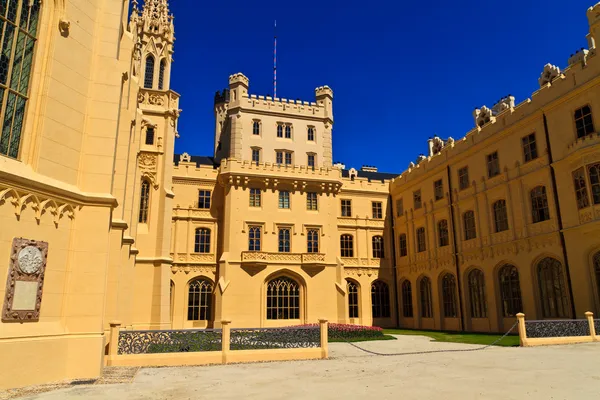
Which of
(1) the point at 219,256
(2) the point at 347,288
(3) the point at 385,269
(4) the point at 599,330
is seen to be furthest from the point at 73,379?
(3) the point at 385,269

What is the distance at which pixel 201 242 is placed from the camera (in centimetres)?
3356

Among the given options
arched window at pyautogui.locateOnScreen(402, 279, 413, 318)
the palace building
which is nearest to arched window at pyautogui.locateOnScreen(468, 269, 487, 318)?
the palace building

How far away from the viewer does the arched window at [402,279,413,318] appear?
→ 35.2 meters

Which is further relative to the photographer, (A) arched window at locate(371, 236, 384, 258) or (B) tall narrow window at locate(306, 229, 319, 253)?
(A) arched window at locate(371, 236, 384, 258)

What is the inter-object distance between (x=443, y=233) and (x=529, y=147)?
9062mm

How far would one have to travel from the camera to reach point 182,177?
34062 millimetres

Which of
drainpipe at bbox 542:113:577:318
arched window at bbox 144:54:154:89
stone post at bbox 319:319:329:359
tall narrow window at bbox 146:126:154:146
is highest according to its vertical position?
arched window at bbox 144:54:154:89

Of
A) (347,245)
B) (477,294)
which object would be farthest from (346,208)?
(477,294)

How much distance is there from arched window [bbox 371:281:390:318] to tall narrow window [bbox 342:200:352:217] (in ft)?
20.3

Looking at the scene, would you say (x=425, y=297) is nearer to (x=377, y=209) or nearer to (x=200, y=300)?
(x=377, y=209)

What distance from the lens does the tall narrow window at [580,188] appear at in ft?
69.5

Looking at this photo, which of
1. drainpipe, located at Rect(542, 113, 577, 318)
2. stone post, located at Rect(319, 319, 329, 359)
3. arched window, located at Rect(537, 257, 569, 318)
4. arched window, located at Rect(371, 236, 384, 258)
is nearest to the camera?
stone post, located at Rect(319, 319, 329, 359)

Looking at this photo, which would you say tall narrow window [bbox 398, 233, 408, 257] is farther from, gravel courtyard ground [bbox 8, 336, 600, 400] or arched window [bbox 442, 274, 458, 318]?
gravel courtyard ground [bbox 8, 336, 600, 400]

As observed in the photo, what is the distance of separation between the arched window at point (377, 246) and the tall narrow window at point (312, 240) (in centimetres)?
610
